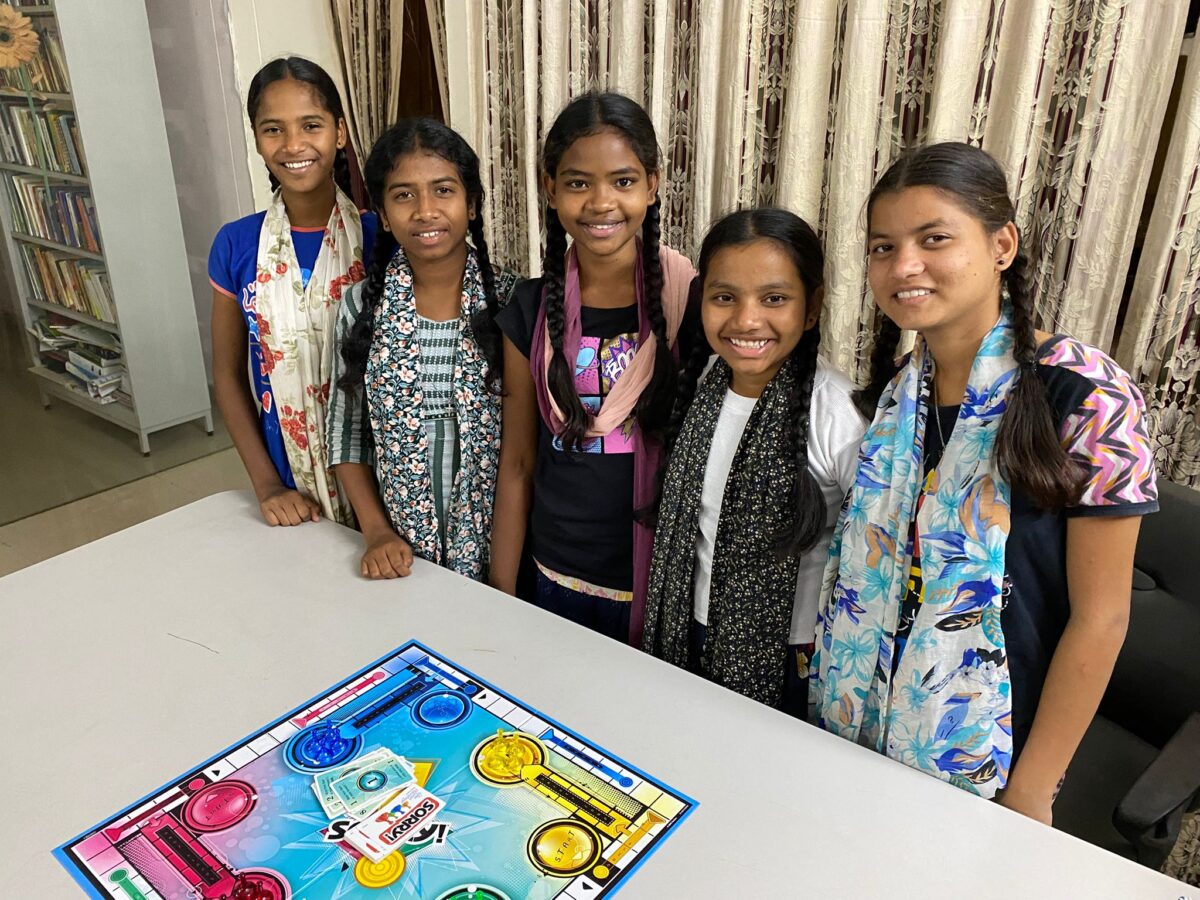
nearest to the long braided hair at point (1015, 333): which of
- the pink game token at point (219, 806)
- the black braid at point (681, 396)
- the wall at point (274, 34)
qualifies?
the black braid at point (681, 396)

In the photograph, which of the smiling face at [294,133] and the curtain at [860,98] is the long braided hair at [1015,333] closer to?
the curtain at [860,98]

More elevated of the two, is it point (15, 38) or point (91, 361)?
point (15, 38)

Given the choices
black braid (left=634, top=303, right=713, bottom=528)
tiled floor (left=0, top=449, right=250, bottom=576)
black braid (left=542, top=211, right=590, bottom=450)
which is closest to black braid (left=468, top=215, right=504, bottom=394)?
black braid (left=542, top=211, right=590, bottom=450)

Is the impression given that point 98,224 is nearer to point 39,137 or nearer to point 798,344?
point 39,137

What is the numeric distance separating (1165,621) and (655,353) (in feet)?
3.06

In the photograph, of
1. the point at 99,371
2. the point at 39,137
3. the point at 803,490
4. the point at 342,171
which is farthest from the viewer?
the point at 99,371

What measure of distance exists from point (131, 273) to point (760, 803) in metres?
3.31

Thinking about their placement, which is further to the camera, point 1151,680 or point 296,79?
point 296,79

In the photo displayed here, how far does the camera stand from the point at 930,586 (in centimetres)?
108

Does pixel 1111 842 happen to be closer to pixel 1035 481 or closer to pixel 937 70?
pixel 1035 481

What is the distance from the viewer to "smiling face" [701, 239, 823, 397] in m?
1.20

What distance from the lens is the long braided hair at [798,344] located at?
3.93ft

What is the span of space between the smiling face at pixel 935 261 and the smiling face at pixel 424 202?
735 mm

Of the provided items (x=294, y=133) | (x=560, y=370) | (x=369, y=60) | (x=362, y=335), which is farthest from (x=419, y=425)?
(x=369, y=60)
